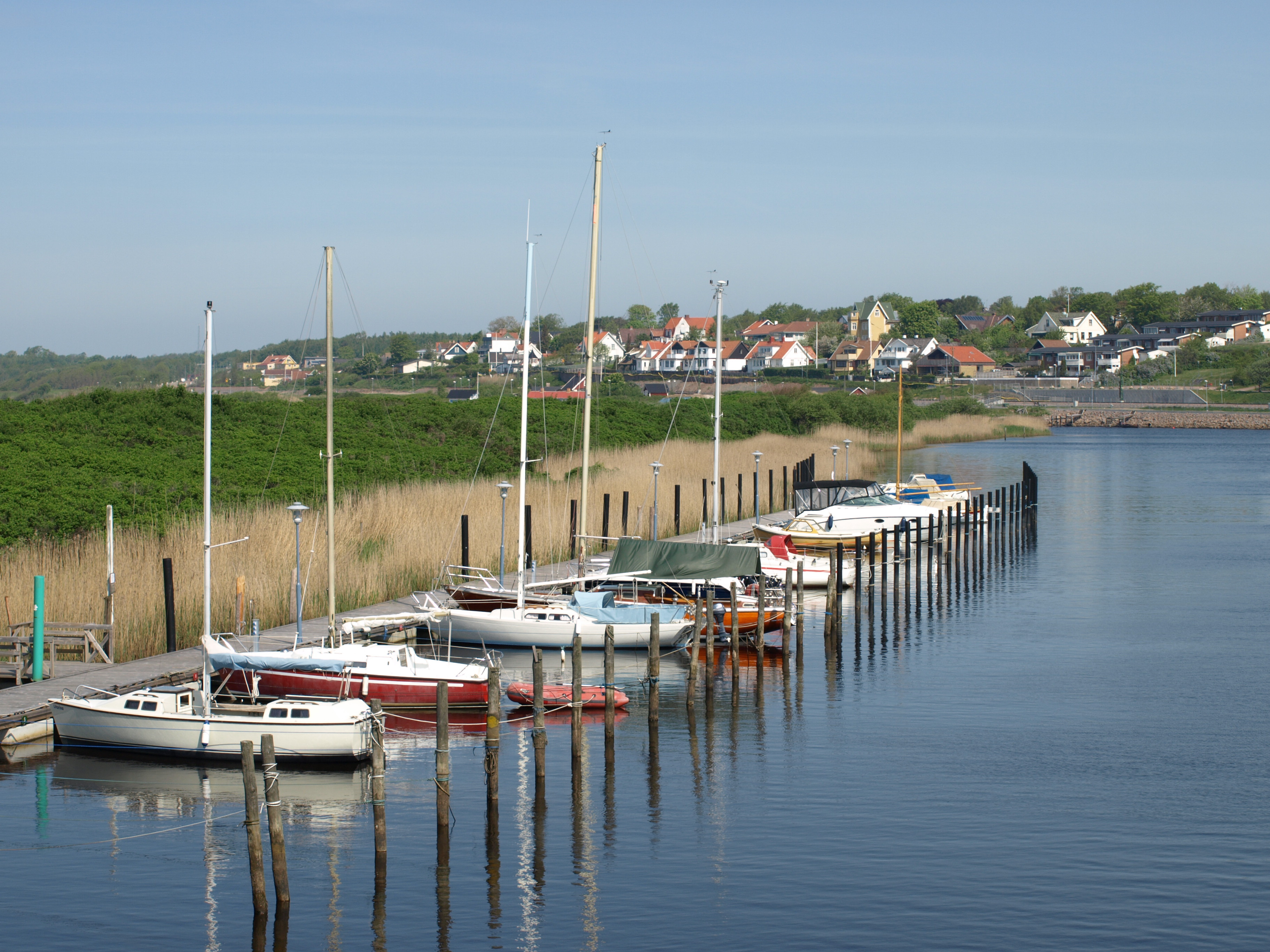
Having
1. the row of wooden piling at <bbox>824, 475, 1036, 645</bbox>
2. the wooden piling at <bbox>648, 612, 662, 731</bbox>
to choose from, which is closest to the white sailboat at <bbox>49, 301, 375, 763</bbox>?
the wooden piling at <bbox>648, 612, 662, 731</bbox>

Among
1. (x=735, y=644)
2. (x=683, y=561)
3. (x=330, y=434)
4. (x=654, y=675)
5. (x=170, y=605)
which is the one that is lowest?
(x=735, y=644)

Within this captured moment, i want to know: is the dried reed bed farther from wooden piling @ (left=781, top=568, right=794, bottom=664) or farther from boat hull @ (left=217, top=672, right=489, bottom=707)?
wooden piling @ (left=781, top=568, right=794, bottom=664)

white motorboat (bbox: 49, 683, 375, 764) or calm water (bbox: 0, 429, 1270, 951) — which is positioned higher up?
white motorboat (bbox: 49, 683, 375, 764)

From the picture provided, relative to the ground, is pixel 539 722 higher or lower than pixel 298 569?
lower

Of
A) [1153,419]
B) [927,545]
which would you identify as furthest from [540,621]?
[1153,419]

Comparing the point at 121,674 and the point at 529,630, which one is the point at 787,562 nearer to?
the point at 529,630

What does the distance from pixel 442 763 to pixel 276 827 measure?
3.06m

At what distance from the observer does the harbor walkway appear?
2381 centimetres

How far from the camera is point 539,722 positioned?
20.8 m

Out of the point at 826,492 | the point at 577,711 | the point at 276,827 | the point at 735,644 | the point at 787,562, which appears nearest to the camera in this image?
the point at 276,827

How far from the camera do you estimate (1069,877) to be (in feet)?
61.4

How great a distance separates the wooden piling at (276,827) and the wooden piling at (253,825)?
16cm

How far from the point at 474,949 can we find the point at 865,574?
33.5 m

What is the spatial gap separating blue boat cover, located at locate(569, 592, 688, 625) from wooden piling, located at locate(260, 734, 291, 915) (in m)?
15.6
